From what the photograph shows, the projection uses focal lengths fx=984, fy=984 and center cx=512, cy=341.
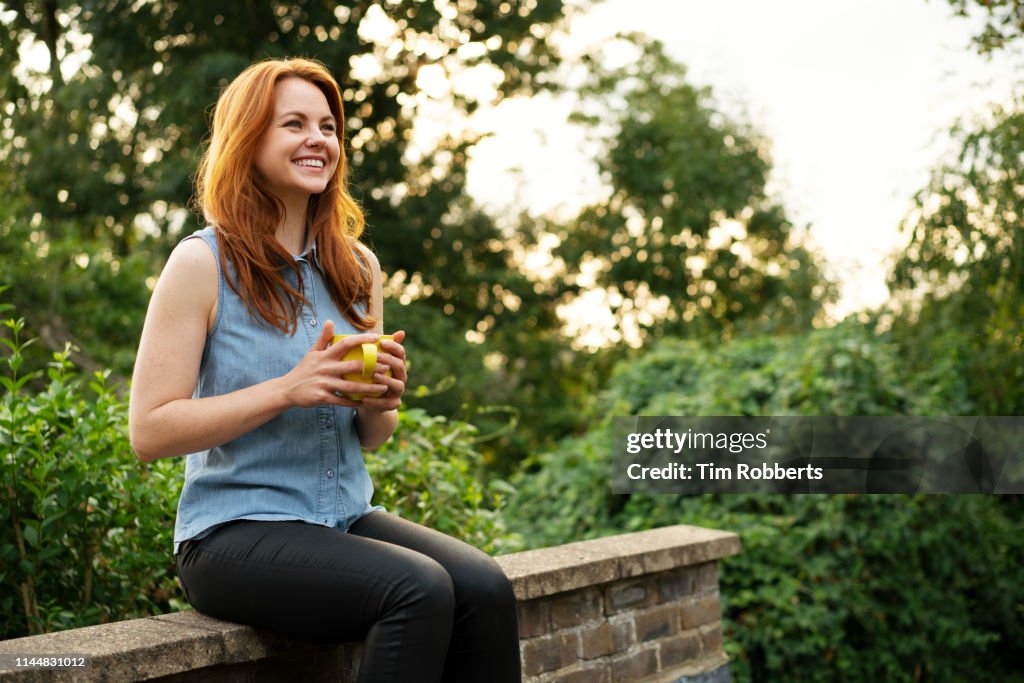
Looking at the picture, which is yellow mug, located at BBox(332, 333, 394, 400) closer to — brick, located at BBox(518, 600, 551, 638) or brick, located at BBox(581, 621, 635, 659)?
brick, located at BBox(518, 600, 551, 638)

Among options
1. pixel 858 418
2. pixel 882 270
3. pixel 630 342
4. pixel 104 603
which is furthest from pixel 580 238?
pixel 104 603

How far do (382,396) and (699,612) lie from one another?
194 centimetres

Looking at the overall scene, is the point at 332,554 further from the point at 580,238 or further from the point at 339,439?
the point at 580,238

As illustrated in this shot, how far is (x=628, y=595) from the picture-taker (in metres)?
3.08

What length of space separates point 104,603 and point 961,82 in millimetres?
5452

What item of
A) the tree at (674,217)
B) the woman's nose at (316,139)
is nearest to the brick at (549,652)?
the woman's nose at (316,139)

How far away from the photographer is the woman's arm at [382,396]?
1.90m

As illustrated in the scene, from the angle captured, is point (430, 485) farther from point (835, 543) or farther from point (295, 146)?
point (835, 543)

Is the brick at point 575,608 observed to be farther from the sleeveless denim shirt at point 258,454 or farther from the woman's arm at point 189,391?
the woman's arm at point 189,391

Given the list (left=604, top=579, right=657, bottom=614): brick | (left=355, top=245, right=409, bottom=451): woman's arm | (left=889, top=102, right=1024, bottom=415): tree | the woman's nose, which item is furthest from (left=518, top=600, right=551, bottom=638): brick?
(left=889, top=102, right=1024, bottom=415): tree

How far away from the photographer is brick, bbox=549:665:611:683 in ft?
9.22

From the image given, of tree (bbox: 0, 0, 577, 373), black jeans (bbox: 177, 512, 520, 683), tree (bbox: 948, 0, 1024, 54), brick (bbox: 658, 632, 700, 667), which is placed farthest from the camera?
tree (bbox: 0, 0, 577, 373)

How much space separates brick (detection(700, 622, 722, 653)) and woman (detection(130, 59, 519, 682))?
1.65m

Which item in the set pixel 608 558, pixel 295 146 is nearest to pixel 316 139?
pixel 295 146
